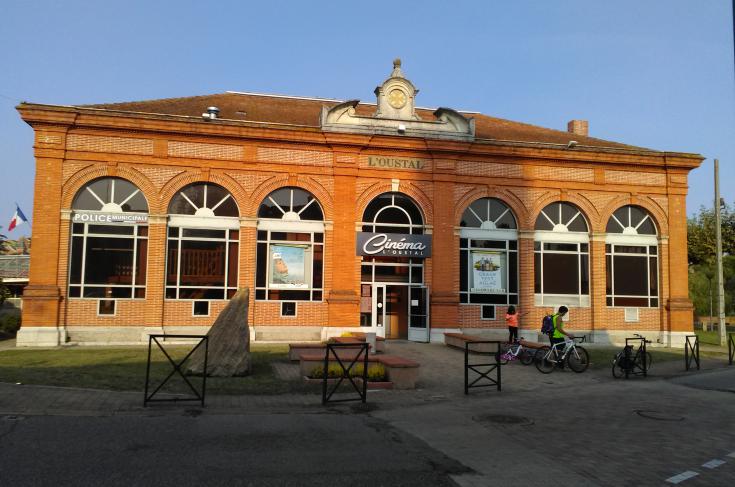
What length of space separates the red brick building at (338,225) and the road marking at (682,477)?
47.8 ft

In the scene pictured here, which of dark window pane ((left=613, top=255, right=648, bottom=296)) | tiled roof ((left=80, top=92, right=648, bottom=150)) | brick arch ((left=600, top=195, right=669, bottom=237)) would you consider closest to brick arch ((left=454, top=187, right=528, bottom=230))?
tiled roof ((left=80, top=92, right=648, bottom=150))

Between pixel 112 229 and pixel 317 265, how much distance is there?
24.1 ft

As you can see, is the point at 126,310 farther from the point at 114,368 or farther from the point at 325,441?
the point at 325,441

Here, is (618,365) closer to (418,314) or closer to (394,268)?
(418,314)

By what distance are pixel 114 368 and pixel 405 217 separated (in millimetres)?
12089

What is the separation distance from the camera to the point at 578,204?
2266cm

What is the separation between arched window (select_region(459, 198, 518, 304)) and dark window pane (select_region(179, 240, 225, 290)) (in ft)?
30.2

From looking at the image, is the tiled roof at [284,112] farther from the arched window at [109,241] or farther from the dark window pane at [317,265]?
the dark window pane at [317,265]

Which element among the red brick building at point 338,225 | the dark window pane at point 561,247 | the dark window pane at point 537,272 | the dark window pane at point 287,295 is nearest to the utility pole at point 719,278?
the red brick building at point 338,225

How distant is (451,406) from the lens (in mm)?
10016

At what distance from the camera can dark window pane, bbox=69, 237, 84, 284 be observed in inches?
740

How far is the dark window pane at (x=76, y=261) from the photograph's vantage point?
61.7 ft

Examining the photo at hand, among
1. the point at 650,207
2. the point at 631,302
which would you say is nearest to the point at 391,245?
the point at 631,302

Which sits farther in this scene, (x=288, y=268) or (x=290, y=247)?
(x=290, y=247)
